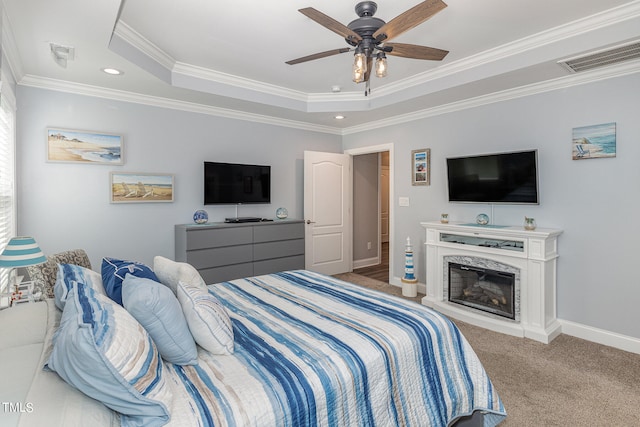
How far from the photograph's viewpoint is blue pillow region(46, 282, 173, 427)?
99 centimetres

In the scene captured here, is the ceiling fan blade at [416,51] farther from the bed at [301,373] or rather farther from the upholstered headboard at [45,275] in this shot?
the upholstered headboard at [45,275]

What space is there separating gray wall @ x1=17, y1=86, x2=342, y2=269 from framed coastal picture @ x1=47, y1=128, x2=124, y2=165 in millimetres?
65

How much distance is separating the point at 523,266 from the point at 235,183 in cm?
346

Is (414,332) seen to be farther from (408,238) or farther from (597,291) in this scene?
(408,238)

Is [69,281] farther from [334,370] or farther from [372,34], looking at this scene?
[372,34]

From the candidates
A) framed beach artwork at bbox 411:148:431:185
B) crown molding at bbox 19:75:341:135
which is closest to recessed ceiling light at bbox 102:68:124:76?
crown molding at bbox 19:75:341:135

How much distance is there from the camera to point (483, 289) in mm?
3605

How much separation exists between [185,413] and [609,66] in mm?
3976

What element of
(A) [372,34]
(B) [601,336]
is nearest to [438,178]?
(B) [601,336]

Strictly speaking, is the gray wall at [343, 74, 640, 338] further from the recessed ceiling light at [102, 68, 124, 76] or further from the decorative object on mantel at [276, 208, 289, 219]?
the recessed ceiling light at [102, 68, 124, 76]

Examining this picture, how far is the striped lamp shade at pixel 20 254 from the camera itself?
6.66 ft

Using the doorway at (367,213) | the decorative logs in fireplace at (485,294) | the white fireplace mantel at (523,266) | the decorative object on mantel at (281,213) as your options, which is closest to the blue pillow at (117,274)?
the decorative object on mantel at (281,213)

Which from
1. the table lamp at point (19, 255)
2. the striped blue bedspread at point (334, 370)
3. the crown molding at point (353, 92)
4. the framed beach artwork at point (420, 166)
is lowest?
the striped blue bedspread at point (334, 370)

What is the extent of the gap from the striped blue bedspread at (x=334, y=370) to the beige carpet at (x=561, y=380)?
1.62ft
